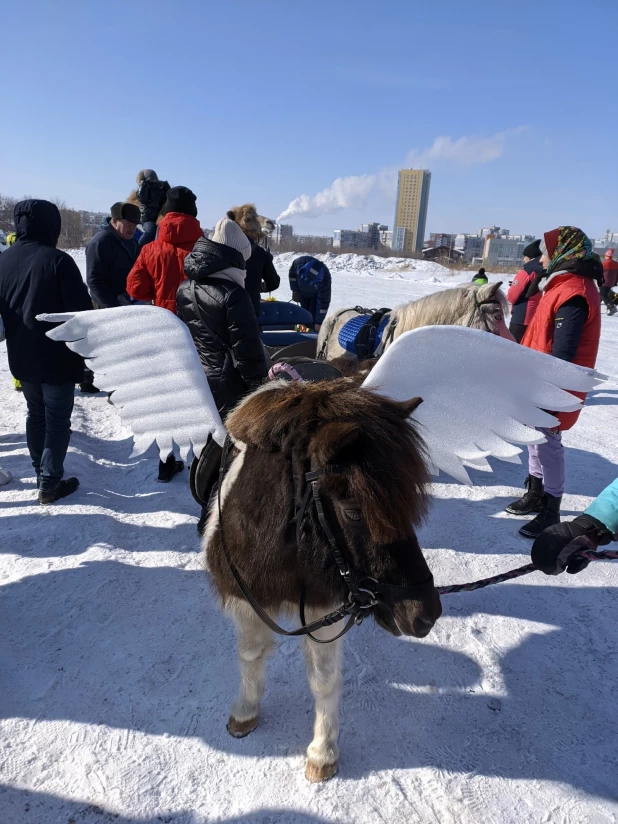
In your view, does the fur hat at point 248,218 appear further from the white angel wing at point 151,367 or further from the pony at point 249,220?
the white angel wing at point 151,367

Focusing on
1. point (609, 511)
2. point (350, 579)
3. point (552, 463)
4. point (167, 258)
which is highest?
point (167, 258)

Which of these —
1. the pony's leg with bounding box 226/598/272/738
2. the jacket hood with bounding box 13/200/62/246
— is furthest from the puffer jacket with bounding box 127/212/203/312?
the pony's leg with bounding box 226/598/272/738

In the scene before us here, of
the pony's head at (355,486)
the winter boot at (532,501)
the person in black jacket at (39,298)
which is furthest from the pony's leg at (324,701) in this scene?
the person in black jacket at (39,298)

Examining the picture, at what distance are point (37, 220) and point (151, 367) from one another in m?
2.10

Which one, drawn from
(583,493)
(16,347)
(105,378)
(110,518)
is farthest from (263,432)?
(583,493)

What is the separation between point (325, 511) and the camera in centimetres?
152

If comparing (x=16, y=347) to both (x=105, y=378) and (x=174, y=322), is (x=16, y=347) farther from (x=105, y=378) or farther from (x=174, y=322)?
(x=174, y=322)

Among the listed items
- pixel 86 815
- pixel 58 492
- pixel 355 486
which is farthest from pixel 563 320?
pixel 58 492

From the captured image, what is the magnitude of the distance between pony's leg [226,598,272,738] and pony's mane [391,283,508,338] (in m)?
2.51

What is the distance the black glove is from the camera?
1743 millimetres

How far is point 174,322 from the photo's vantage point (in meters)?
2.24

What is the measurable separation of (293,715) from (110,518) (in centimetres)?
217

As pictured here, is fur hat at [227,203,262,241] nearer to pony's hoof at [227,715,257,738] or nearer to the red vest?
the red vest

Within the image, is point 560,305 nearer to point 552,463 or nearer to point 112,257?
point 552,463
